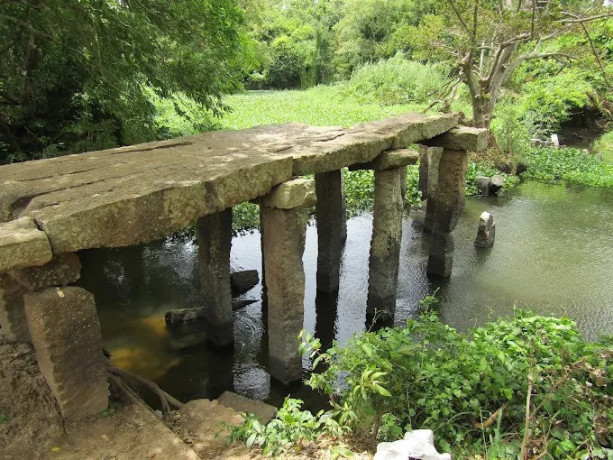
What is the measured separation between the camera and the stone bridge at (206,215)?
3.45 meters

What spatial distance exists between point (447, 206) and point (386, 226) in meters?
1.97

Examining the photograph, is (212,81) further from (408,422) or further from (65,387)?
(408,422)

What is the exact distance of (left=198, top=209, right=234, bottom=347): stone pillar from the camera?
231 inches

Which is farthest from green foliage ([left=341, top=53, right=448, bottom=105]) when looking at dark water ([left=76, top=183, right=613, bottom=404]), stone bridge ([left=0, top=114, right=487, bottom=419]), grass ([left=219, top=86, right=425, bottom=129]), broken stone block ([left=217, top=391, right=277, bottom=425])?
broken stone block ([left=217, top=391, right=277, bottom=425])

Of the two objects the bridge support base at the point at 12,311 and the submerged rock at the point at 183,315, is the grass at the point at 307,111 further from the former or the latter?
the bridge support base at the point at 12,311

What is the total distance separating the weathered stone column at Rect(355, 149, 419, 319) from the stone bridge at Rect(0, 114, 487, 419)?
0.06ft

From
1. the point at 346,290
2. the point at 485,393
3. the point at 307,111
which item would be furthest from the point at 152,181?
the point at 307,111

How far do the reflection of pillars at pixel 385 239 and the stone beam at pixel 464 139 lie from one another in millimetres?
1611

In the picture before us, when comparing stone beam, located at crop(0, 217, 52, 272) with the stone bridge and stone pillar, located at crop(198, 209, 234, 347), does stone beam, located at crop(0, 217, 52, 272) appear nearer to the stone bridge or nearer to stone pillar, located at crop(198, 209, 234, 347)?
the stone bridge

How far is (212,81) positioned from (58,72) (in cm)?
305

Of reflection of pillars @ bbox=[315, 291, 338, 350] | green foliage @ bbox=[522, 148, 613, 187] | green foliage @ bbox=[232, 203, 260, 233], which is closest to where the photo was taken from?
reflection of pillars @ bbox=[315, 291, 338, 350]

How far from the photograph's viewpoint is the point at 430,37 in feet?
43.6

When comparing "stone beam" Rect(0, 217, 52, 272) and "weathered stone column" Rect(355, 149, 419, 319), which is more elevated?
"stone beam" Rect(0, 217, 52, 272)

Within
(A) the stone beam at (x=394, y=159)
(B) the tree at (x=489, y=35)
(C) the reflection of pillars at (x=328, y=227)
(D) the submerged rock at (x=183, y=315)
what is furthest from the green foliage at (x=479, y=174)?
(D) the submerged rock at (x=183, y=315)
